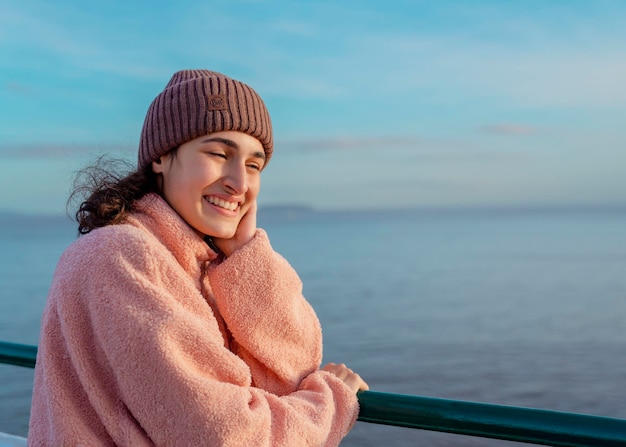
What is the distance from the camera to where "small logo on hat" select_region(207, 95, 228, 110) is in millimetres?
1979

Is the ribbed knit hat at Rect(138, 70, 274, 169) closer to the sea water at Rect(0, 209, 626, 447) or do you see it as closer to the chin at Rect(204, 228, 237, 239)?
the chin at Rect(204, 228, 237, 239)

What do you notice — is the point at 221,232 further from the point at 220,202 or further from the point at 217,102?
the point at 217,102

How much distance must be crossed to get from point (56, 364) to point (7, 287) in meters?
15.6

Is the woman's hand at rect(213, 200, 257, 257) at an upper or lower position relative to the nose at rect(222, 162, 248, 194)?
lower

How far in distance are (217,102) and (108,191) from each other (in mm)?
379

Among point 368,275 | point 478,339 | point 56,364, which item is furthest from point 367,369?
point 368,275

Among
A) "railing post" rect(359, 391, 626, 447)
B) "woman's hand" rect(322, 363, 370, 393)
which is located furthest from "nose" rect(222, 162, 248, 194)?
"railing post" rect(359, 391, 626, 447)

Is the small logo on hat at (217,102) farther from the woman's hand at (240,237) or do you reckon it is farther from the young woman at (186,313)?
the woman's hand at (240,237)

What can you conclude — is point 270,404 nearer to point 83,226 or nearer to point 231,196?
point 231,196

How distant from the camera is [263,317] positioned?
1.93 meters

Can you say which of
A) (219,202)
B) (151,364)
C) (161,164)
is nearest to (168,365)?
(151,364)

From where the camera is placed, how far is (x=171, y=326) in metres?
1.61

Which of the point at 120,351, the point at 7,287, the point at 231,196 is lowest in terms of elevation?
the point at 7,287

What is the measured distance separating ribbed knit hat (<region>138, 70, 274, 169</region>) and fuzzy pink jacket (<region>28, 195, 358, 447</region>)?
226mm
